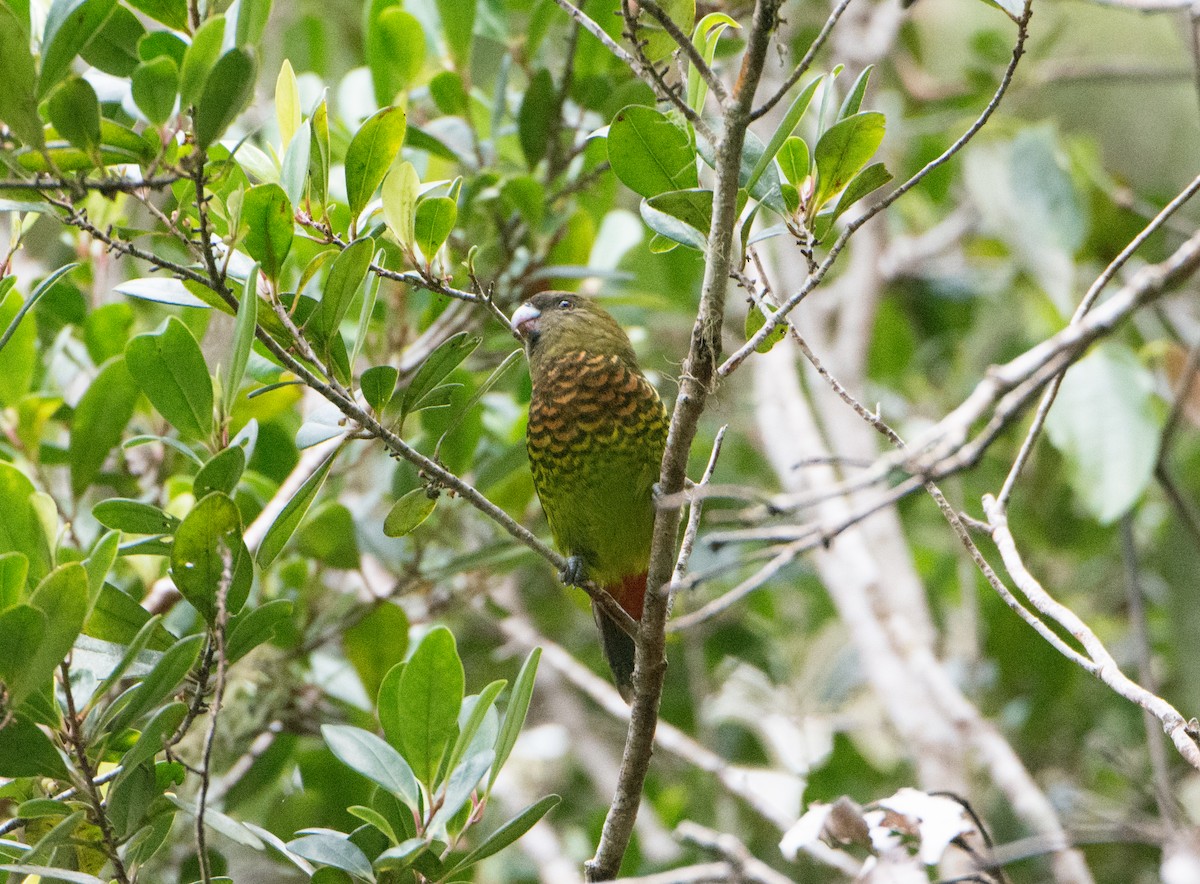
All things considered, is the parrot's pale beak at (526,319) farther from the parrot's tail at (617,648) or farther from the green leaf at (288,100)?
the green leaf at (288,100)

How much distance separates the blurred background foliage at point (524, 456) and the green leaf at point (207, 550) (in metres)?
0.08

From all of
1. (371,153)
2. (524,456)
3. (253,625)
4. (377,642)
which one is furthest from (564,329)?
(253,625)

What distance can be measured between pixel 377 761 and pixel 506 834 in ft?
0.84

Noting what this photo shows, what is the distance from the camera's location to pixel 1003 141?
4.73 meters

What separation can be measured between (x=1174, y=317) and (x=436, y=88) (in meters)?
3.35

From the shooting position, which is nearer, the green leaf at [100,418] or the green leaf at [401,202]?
the green leaf at [401,202]

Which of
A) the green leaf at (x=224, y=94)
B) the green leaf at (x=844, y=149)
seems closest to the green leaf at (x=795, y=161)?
the green leaf at (x=844, y=149)

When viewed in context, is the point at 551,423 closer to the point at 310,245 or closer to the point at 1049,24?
the point at 310,245

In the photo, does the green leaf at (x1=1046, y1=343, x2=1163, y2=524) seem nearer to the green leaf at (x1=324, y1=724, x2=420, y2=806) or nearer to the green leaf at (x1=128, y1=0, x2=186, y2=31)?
the green leaf at (x1=324, y1=724, x2=420, y2=806)

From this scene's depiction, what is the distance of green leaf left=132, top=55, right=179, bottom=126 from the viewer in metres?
1.77

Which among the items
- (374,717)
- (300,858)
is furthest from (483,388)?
(374,717)

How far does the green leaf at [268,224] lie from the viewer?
196 centimetres

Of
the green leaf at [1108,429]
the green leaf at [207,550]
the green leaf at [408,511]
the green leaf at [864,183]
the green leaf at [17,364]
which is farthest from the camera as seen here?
the green leaf at [1108,429]

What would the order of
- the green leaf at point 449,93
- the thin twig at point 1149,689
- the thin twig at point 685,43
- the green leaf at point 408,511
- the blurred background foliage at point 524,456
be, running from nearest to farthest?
the thin twig at point 685,43 < the green leaf at point 408,511 < the thin twig at point 1149,689 < the blurred background foliage at point 524,456 < the green leaf at point 449,93
